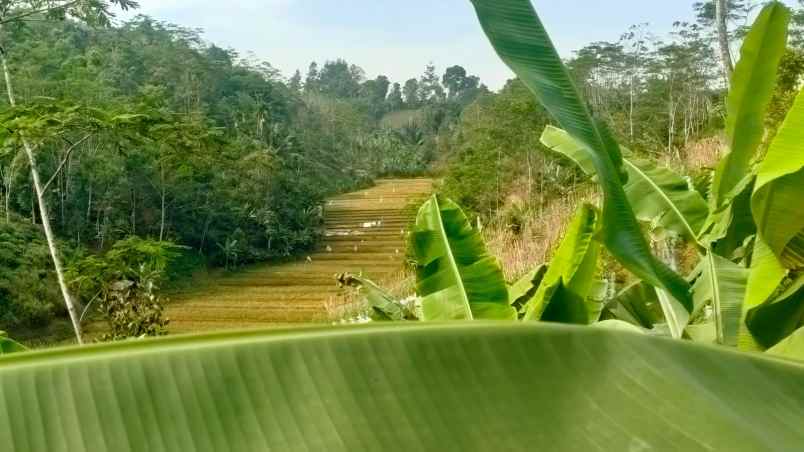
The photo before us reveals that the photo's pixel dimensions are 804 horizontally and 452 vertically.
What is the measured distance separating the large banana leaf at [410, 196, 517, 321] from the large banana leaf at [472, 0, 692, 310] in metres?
0.43

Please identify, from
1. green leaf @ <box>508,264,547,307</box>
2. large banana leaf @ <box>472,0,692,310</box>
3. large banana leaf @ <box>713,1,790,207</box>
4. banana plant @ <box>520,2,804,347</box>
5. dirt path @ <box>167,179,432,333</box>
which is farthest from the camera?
dirt path @ <box>167,179,432,333</box>

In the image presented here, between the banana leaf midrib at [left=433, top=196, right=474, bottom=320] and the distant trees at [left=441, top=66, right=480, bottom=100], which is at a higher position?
the distant trees at [left=441, top=66, right=480, bottom=100]

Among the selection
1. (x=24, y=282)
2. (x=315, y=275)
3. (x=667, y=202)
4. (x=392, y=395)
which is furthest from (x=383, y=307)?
(x=315, y=275)

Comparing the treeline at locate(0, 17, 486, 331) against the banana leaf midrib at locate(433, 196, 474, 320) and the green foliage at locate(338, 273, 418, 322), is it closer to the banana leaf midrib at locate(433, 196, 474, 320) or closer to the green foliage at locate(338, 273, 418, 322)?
the green foliage at locate(338, 273, 418, 322)

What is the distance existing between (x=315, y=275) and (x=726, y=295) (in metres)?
19.6

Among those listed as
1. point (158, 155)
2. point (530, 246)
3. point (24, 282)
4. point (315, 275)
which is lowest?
point (315, 275)

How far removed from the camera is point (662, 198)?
137 centimetres

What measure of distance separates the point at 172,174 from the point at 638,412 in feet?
66.1

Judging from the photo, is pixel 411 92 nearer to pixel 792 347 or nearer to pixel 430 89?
pixel 430 89

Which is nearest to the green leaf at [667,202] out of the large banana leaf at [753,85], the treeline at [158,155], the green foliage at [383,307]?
the large banana leaf at [753,85]

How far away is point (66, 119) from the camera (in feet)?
17.6

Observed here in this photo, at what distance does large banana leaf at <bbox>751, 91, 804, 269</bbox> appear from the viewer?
67 cm

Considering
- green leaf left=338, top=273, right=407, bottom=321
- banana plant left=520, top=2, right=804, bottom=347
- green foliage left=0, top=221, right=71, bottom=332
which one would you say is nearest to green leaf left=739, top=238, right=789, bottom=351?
banana plant left=520, top=2, right=804, bottom=347

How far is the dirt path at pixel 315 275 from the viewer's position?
15.4 metres
